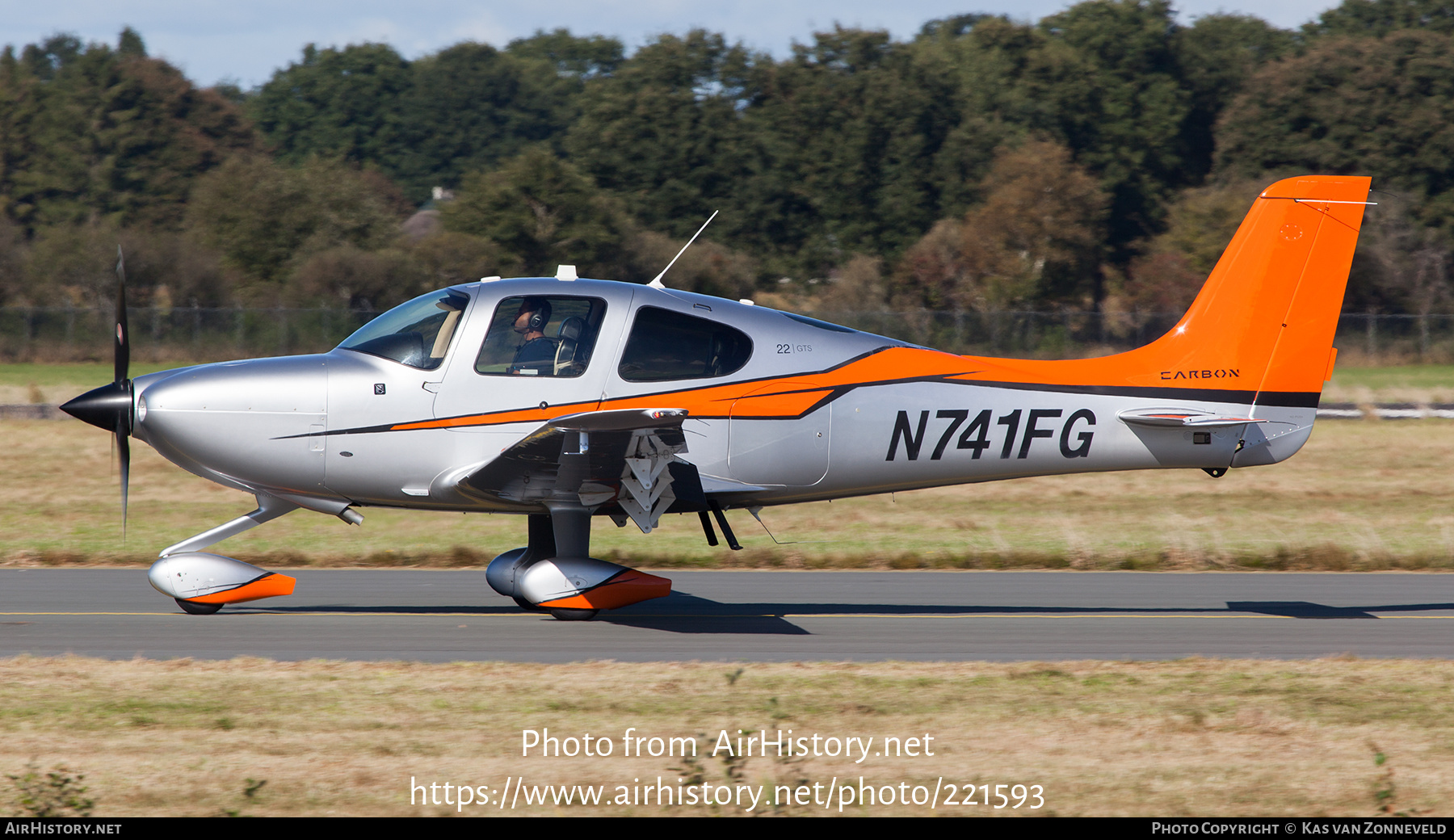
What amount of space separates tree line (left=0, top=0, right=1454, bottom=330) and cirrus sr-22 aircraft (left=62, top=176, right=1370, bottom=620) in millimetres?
26542

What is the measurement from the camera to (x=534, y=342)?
8.57m

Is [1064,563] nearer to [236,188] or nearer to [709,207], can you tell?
[709,207]

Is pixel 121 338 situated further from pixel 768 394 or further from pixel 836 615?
pixel 836 615

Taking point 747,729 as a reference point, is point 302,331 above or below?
above

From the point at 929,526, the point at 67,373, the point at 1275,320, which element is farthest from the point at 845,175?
the point at 1275,320

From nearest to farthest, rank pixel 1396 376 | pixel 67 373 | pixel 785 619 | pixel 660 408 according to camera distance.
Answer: pixel 660 408, pixel 785 619, pixel 67 373, pixel 1396 376

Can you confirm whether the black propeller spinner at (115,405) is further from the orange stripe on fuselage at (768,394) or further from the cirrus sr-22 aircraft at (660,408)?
the orange stripe on fuselage at (768,394)

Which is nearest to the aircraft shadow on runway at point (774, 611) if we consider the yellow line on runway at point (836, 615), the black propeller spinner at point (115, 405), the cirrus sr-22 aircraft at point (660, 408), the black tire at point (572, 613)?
the yellow line on runway at point (836, 615)

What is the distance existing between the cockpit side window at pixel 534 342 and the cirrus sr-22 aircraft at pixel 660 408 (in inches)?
0.6

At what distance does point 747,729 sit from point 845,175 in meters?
39.8

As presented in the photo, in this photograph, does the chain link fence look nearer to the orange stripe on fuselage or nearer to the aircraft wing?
the orange stripe on fuselage

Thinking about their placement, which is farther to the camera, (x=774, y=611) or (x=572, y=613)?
(x=774, y=611)

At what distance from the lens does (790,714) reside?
21.2 feet

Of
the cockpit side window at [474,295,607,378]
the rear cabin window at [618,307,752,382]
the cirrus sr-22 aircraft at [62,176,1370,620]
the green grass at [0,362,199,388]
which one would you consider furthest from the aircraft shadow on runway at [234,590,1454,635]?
the green grass at [0,362,199,388]
